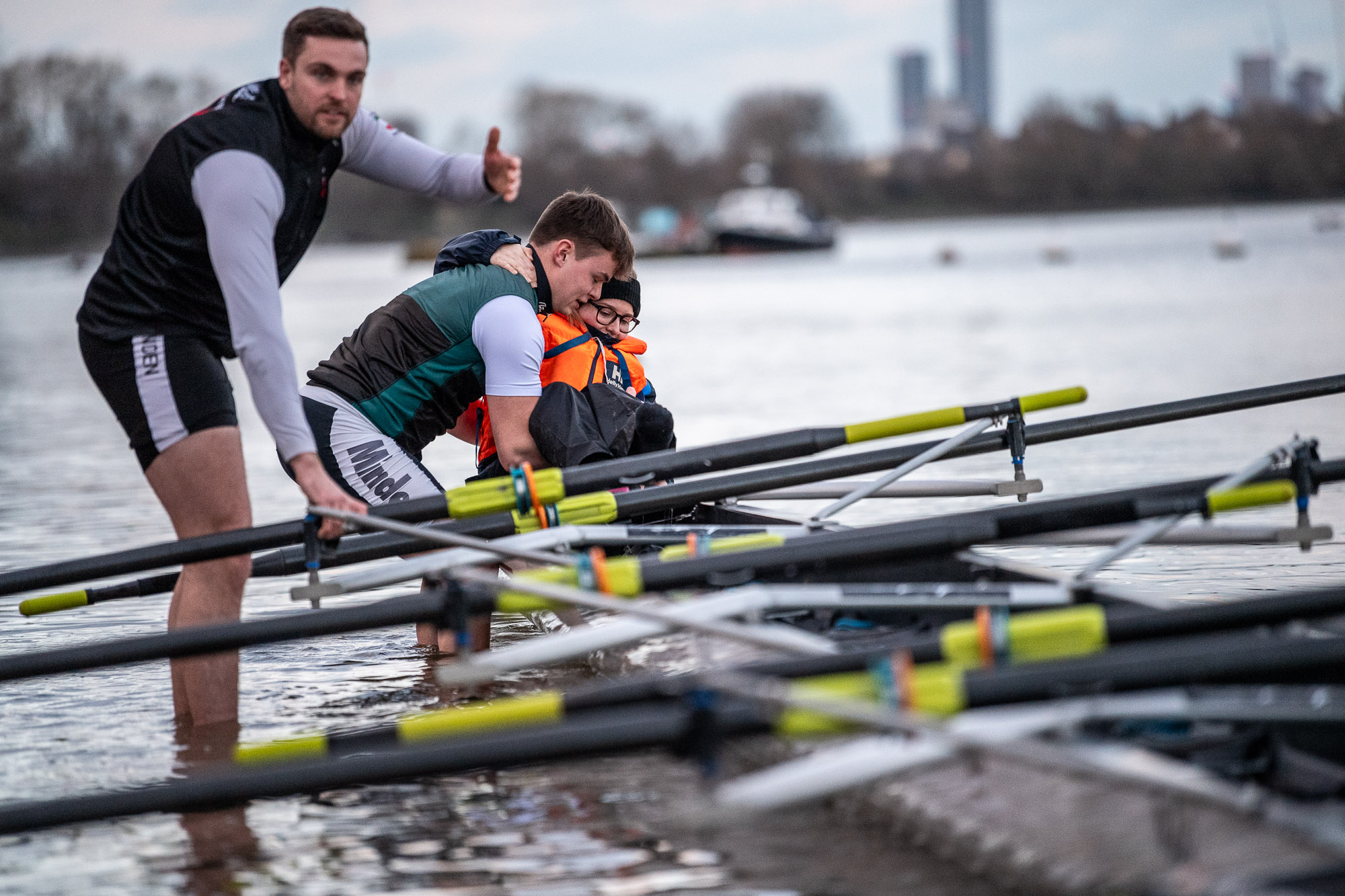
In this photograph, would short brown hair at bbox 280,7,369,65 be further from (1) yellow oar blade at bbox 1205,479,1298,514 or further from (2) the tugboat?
(2) the tugboat

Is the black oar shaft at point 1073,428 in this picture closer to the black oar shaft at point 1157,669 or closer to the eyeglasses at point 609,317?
the eyeglasses at point 609,317

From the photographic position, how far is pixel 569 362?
4668 mm

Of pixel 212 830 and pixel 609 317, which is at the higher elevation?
pixel 609 317

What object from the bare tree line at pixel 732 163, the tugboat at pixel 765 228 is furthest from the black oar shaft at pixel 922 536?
the bare tree line at pixel 732 163

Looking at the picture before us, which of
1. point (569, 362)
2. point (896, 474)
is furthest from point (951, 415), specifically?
point (569, 362)

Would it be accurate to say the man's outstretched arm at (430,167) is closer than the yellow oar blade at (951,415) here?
Yes

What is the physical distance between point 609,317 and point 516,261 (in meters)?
0.44

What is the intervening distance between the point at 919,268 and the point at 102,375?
44.2 metres

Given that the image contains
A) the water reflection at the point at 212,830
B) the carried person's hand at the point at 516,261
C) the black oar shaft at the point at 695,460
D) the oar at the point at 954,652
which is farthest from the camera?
the carried person's hand at the point at 516,261

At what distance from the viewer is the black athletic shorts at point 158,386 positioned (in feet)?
11.9

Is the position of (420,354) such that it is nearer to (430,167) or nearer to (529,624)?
(430,167)

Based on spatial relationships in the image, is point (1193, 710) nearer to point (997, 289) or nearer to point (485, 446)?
point (485, 446)

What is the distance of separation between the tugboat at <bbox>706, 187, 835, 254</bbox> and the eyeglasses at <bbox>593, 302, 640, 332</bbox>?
57.2 m

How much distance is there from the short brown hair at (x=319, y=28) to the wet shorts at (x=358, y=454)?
125 cm
